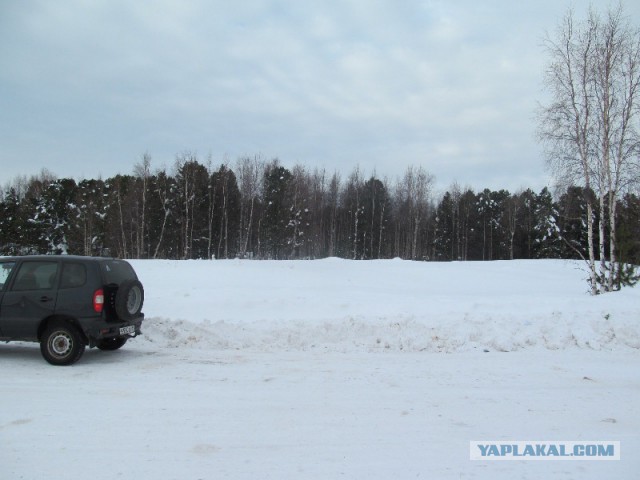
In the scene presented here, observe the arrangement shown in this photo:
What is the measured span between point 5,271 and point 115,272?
204cm

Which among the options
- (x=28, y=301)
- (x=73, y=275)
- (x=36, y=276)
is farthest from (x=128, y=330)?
(x=36, y=276)

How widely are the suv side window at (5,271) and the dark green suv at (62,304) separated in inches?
0.7

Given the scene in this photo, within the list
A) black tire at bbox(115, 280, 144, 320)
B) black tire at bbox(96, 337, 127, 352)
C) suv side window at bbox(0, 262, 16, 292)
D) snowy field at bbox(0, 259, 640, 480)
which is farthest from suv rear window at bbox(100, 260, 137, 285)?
suv side window at bbox(0, 262, 16, 292)

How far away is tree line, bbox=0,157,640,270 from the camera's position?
1907 inches

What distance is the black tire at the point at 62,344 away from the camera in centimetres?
755

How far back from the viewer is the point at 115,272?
27.0 feet

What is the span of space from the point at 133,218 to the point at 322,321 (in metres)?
43.1

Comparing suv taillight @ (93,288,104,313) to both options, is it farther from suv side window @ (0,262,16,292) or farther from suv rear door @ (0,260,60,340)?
suv side window @ (0,262,16,292)

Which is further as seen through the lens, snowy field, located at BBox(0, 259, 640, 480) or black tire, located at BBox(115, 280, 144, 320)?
black tire, located at BBox(115, 280, 144, 320)

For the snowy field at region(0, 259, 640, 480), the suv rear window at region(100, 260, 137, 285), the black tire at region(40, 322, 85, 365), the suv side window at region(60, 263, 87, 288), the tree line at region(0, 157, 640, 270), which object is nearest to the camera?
the snowy field at region(0, 259, 640, 480)

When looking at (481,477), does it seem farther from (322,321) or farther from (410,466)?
(322,321)

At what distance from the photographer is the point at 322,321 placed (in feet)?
36.2

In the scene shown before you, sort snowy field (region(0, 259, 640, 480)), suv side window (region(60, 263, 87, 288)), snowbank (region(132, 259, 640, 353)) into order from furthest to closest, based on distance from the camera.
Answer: snowbank (region(132, 259, 640, 353)), suv side window (region(60, 263, 87, 288)), snowy field (region(0, 259, 640, 480))

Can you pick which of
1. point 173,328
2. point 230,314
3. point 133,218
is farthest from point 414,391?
point 133,218
